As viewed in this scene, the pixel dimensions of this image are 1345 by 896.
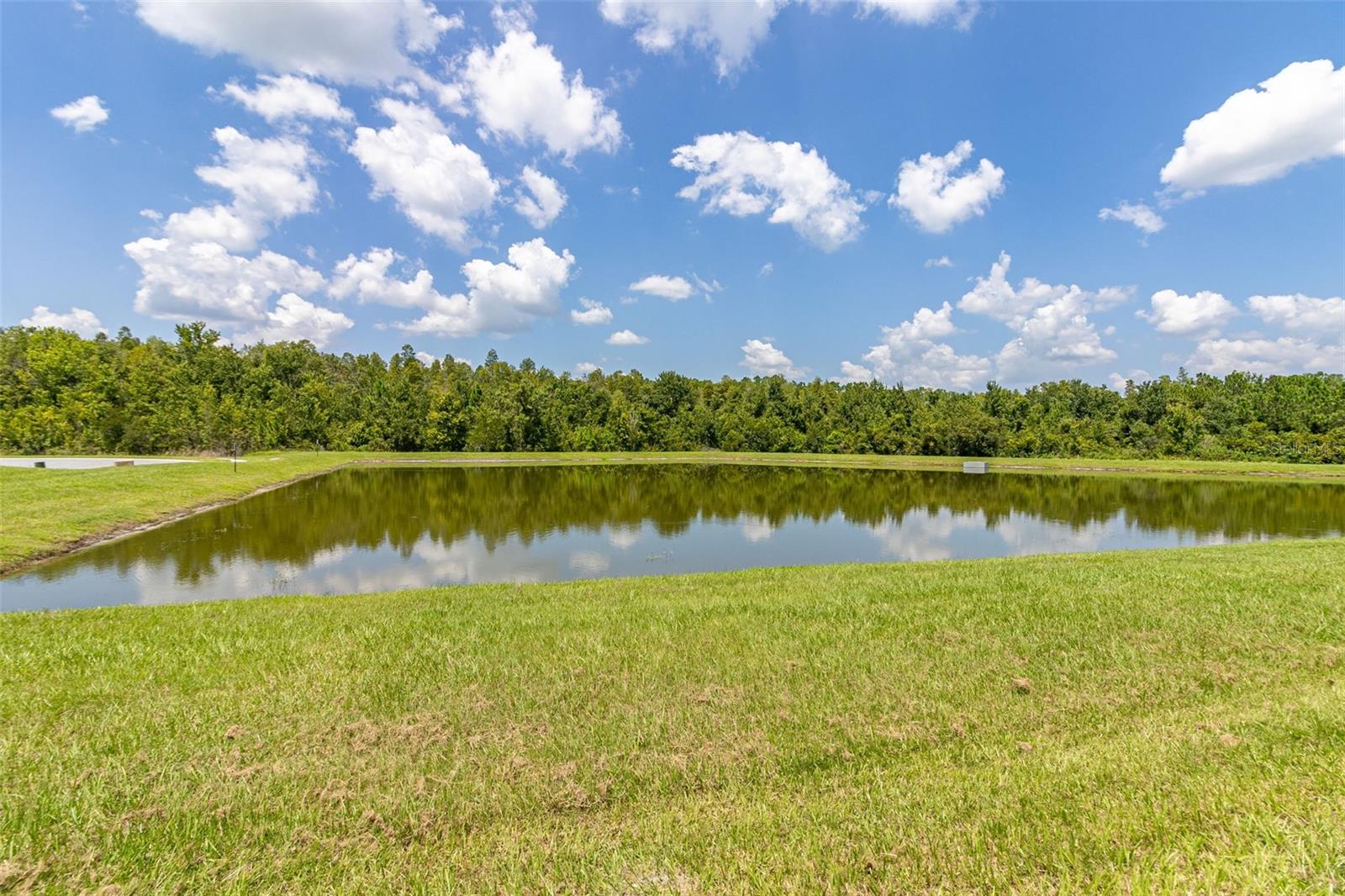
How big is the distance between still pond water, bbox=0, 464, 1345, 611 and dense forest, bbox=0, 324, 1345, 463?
30.5m

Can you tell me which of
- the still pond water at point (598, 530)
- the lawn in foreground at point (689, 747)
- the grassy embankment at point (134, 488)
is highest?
the grassy embankment at point (134, 488)

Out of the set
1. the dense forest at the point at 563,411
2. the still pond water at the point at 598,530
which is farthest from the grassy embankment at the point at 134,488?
the dense forest at the point at 563,411

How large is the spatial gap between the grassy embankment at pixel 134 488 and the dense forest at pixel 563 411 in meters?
10.5

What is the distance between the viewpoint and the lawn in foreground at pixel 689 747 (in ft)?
11.4

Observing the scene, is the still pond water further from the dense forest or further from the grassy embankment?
the dense forest

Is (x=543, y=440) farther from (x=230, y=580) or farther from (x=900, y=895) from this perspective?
(x=900, y=895)

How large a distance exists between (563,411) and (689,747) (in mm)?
79129

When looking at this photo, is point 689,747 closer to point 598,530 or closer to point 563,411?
point 598,530

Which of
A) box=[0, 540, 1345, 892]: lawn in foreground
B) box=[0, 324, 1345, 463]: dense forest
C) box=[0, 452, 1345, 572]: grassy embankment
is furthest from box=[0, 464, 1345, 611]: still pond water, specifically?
box=[0, 324, 1345, 463]: dense forest

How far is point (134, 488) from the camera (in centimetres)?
2580

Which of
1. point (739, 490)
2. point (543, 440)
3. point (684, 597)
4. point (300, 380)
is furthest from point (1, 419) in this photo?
point (684, 597)

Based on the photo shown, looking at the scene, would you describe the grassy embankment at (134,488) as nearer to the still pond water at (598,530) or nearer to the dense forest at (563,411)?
the still pond water at (598,530)

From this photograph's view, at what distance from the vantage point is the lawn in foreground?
11.4 feet

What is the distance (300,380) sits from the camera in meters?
84.1
